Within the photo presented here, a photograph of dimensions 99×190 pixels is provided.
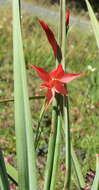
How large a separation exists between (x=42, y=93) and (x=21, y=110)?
1997mm

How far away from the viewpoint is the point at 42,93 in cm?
289

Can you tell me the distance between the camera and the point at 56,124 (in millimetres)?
947

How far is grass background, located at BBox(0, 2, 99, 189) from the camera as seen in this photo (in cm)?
216

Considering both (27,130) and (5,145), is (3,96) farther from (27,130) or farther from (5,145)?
(27,130)

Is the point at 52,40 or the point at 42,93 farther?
the point at 42,93

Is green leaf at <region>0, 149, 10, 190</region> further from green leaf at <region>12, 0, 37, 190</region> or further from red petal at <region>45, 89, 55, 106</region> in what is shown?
red petal at <region>45, 89, 55, 106</region>

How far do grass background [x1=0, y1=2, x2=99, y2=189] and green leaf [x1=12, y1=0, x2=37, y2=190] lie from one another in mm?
924

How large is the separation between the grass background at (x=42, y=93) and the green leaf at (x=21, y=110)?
924 millimetres

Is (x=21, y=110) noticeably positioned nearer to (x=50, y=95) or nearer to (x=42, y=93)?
(x=50, y=95)

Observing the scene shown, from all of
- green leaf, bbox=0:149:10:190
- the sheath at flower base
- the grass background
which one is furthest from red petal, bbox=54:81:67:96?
the grass background

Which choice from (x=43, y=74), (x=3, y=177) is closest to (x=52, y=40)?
(x=43, y=74)

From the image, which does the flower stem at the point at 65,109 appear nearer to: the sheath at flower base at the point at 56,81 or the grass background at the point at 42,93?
the sheath at flower base at the point at 56,81

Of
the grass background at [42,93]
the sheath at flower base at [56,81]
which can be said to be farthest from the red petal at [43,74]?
the grass background at [42,93]

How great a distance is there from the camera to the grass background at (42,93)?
7.10ft
